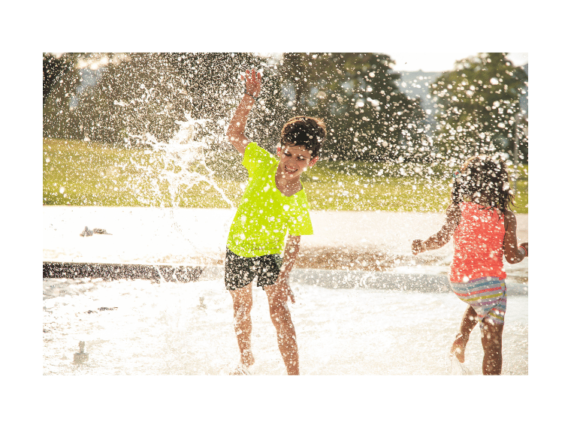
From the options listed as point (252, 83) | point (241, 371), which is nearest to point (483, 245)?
point (252, 83)

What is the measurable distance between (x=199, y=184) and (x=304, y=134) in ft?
13.2

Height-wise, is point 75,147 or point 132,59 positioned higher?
point 132,59

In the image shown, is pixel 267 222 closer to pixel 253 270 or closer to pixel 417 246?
pixel 253 270

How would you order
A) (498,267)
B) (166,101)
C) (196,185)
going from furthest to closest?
(196,185) < (166,101) < (498,267)

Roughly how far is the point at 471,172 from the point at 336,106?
11.5ft

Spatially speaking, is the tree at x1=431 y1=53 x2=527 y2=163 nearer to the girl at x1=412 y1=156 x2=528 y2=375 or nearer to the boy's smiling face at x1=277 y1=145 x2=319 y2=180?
the girl at x1=412 y1=156 x2=528 y2=375

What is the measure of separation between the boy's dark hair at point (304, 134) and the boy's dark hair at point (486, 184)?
710mm

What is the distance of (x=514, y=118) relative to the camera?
17.9 ft

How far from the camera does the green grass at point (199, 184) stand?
18.4 feet

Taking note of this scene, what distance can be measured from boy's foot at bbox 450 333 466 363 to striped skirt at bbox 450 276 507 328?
0.28 meters

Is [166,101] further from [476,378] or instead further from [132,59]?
[476,378]

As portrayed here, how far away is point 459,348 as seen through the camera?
101 inches
